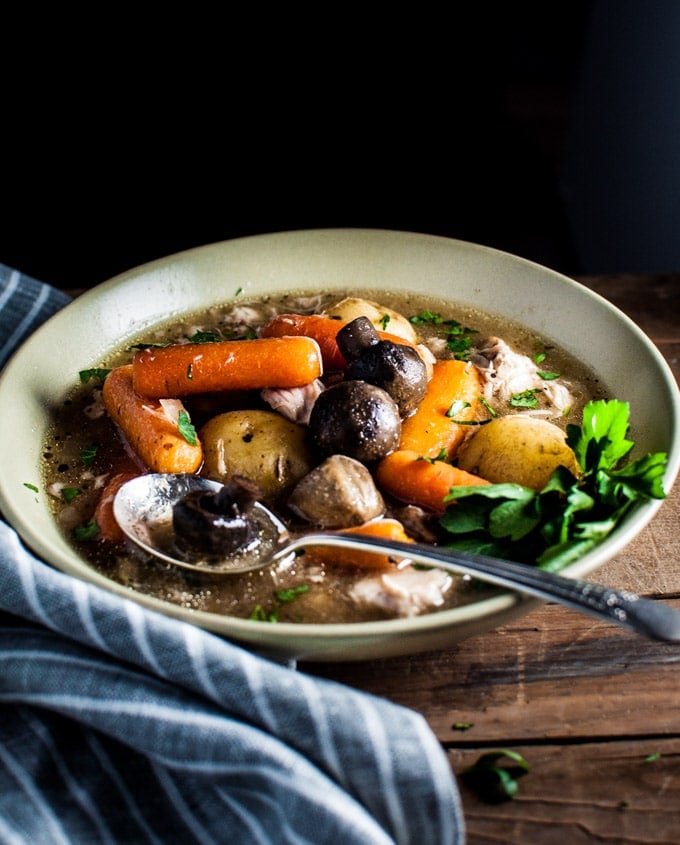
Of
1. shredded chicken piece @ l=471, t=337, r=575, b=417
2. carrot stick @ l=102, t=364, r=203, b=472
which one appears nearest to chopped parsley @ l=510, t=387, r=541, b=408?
shredded chicken piece @ l=471, t=337, r=575, b=417

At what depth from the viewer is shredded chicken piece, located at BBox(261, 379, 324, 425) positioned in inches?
99.7

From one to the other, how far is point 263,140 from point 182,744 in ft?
16.6

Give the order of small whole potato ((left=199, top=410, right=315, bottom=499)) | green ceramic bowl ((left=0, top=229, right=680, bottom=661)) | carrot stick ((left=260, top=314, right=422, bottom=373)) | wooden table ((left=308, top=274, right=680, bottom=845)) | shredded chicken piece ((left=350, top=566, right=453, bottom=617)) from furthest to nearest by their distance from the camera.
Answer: carrot stick ((left=260, top=314, right=422, bottom=373)) < small whole potato ((left=199, top=410, right=315, bottom=499)) < shredded chicken piece ((left=350, top=566, right=453, bottom=617)) < green ceramic bowl ((left=0, top=229, right=680, bottom=661)) < wooden table ((left=308, top=274, right=680, bottom=845))

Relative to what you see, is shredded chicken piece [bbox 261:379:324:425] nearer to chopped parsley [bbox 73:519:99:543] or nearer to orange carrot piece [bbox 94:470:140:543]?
orange carrot piece [bbox 94:470:140:543]

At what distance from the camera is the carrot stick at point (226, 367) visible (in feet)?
8.38

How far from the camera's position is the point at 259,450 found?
2398 mm

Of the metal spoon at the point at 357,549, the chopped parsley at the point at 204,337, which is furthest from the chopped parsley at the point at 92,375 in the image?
the metal spoon at the point at 357,549

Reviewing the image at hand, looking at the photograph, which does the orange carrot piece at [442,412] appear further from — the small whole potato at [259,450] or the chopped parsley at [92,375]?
the chopped parsley at [92,375]

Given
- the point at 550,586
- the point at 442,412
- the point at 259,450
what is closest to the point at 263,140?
the point at 442,412

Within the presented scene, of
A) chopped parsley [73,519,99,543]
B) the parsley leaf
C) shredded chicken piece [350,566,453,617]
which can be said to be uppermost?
shredded chicken piece [350,566,453,617]

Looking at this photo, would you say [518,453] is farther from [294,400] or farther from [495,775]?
[495,775]

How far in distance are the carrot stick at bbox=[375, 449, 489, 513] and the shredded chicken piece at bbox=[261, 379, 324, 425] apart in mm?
286

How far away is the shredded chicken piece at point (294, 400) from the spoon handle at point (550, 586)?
54 centimetres

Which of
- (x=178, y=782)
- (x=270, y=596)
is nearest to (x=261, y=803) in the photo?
(x=178, y=782)
